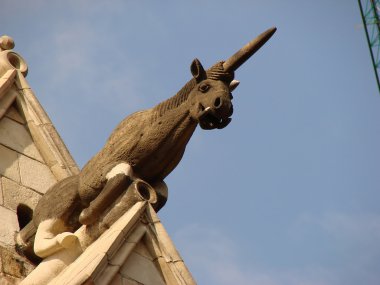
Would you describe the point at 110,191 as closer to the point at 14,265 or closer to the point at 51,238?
the point at 51,238

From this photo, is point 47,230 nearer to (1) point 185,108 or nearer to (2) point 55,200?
(2) point 55,200

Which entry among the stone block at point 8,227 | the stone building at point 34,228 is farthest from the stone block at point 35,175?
the stone block at point 8,227

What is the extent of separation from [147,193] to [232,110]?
0.97 m

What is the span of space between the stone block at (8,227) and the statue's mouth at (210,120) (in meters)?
2.26

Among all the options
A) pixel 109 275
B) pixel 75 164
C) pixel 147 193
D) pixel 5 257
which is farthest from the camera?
pixel 75 164

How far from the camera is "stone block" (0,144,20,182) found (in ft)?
42.5

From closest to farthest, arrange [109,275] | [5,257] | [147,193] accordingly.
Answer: [109,275] < [147,193] < [5,257]

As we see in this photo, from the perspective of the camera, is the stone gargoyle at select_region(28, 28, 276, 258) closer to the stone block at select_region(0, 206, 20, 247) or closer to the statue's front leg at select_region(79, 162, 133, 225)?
the statue's front leg at select_region(79, 162, 133, 225)

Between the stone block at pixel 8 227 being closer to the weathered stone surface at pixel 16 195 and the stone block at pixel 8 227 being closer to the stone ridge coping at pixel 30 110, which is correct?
the weathered stone surface at pixel 16 195

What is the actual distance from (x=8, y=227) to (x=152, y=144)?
189cm

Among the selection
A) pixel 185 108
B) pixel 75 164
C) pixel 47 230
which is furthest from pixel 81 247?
pixel 75 164

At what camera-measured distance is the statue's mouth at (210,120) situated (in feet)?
36.0

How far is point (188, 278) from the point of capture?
10.4 metres

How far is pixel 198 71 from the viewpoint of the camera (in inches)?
441
